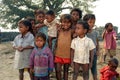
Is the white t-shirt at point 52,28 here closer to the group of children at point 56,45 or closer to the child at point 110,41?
Answer: the group of children at point 56,45

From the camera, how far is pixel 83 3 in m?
36.3

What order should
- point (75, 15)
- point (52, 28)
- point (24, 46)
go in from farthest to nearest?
point (52, 28) → point (75, 15) → point (24, 46)

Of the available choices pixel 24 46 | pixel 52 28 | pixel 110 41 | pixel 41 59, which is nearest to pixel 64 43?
pixel 52 28

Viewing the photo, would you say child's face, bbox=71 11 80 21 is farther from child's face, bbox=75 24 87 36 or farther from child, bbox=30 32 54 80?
child, bbox=30 32 54 80

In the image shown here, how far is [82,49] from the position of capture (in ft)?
18.0

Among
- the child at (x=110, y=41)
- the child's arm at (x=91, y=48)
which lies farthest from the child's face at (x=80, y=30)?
the child at (x=110, y=41)

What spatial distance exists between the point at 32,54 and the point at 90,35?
138 centimetres

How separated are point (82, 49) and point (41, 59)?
83cm

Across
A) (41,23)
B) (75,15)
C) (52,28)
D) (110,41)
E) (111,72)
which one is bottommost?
(111,72)

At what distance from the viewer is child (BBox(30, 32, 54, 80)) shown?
5.39 metres

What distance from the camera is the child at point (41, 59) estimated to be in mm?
5387

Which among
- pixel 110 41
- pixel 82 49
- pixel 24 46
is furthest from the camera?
pixel 110 41

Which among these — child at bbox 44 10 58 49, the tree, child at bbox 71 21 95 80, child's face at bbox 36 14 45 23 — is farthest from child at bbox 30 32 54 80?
the tree

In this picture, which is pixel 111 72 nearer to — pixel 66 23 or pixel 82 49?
pixel 82 49
